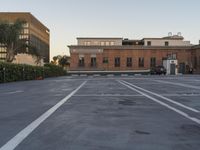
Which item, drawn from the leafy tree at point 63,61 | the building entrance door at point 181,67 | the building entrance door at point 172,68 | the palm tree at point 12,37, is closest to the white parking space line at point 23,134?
the palm tree at point 12,37

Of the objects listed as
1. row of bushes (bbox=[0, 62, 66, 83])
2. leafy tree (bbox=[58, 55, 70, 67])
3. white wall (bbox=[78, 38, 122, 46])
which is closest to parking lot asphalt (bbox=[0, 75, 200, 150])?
row of bushes (bbox=[0, 62, 66, 83])

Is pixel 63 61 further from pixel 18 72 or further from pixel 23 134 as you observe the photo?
pixel 23 134

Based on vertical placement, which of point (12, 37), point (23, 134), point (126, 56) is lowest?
point (23, 134)

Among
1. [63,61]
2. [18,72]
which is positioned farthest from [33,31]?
[18,72]

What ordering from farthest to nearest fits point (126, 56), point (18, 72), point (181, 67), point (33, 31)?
point (33, 31), point (181, 67), point (126, 56), point (18, 72)

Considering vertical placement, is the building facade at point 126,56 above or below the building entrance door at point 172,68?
above

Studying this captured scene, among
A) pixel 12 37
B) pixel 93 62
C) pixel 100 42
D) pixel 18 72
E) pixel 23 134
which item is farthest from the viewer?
pixel 100 42

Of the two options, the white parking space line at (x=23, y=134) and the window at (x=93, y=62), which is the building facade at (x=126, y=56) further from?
Result: the white parking space line at (x=23, y=134)

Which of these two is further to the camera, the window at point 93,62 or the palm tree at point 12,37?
the window at point 93,62

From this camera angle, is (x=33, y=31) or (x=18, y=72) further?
(x=33, y=31)

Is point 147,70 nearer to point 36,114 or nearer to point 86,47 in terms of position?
point 86,47

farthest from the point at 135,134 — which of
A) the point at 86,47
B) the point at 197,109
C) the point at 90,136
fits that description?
the point at 86,47

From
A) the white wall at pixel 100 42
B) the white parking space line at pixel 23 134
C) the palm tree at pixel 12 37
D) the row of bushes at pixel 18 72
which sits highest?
the white wall at pixel 100 42

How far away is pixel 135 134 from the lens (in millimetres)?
7895
